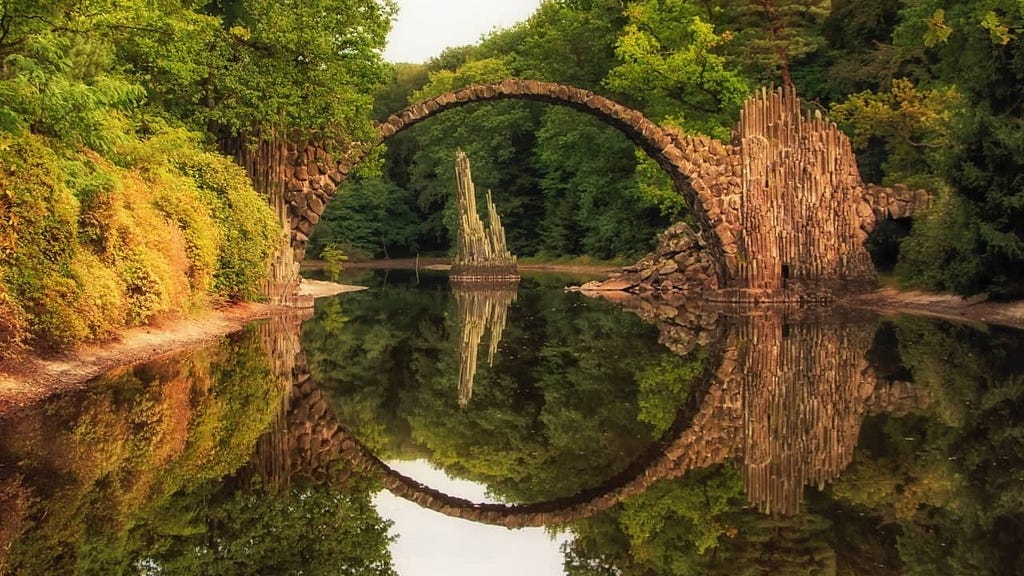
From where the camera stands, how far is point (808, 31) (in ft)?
134

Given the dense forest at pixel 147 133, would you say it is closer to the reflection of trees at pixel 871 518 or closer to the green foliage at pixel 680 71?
the reflection of trees at pixel 871 518

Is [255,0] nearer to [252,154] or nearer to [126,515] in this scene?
[252,154]

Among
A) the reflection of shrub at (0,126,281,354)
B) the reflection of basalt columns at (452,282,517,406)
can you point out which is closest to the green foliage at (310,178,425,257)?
the reflection of basalt columns at (452,282,517,406)

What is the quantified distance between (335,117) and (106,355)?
12.0 metres

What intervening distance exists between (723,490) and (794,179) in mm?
21537

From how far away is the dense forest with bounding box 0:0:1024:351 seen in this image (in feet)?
39.2

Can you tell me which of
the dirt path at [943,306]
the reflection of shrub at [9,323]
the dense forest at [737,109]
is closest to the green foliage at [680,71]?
the dense forest at [737,109]

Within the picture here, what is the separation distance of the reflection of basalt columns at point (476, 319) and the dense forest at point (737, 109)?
6231mm

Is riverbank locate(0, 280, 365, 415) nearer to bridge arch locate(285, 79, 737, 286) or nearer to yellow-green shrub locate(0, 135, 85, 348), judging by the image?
yellow-green shrub locate(0, 135, 85, 348)

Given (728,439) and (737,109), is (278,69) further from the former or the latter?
(737,109)

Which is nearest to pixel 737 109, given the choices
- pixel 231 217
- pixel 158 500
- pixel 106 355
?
pixel 231 217

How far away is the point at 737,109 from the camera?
3694 cm

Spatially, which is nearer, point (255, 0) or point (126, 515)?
point (126, 515)

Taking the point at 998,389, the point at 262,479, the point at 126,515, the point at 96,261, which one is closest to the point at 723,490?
the point at 262,479
